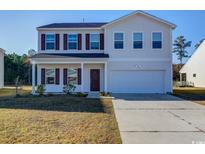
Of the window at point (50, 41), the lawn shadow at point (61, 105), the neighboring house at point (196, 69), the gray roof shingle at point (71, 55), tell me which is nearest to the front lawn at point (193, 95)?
the lawn shadow at point (61, 105)

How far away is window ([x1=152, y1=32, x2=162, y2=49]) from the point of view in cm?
2222

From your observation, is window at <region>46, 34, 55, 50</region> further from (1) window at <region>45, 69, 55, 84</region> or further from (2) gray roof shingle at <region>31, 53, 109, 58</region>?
(1) window at <region>45, 69, 55, 84</region>

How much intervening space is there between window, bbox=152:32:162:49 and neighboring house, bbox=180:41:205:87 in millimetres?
13000

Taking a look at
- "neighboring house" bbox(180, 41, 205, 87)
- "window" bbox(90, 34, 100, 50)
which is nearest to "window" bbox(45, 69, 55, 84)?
"window" bbox(90, 34, 100, 50)

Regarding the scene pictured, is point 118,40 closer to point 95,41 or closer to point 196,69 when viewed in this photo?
point 95,41

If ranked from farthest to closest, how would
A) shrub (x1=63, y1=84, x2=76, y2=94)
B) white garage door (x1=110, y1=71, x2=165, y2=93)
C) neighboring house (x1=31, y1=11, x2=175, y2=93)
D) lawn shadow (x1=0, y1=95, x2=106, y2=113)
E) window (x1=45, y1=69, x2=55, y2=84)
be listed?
window (x1=45, y1=69, x2=55, y2=84)
white garage door (x1=110, y1=71, x2=165, y2=93)
neighboring house (x1=31, y1=11, x2=175, y2=93)
shrub (x1=63, y1=84, x2=76, y2=94)
lawn shadow (x1=0, y1=95, x2=106, y2=113)

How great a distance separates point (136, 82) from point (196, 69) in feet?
52.4

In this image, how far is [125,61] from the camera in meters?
22.3

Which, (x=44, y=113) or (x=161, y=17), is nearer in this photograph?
(x=44, y=113)

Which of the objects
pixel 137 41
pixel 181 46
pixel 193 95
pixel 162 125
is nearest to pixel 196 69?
pixel 193 95
